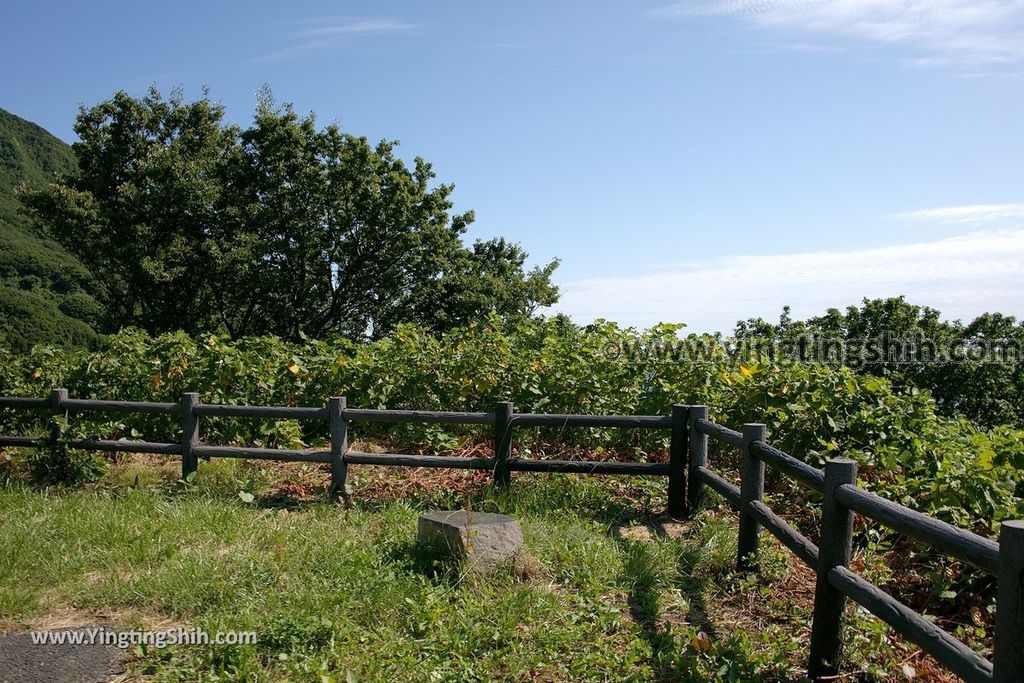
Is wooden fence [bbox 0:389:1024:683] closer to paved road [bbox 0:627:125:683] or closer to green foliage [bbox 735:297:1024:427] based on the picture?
paved road [bbox 0:627:125:683]

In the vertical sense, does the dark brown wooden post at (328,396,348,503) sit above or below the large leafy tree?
below

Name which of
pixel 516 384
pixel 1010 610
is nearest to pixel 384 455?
pixel 516 384

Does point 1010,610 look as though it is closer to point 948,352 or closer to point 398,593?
point 398,593

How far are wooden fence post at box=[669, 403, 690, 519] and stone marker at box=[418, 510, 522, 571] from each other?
2.10m

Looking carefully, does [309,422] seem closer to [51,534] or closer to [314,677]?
[51,534]

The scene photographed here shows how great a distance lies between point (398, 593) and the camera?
439cm

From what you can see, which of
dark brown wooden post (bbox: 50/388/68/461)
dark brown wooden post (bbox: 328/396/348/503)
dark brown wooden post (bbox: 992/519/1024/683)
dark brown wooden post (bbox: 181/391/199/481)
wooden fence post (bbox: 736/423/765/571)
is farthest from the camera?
dark brown wooden post (bbox: 50/388/68/461)

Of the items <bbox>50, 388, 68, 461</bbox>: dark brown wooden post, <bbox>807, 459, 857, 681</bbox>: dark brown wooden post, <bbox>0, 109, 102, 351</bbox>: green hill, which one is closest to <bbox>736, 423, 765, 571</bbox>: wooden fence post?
<bbox>807, 459, 857, 681</bbox>: dark brown wooden post

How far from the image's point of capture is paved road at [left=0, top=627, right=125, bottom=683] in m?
3.61

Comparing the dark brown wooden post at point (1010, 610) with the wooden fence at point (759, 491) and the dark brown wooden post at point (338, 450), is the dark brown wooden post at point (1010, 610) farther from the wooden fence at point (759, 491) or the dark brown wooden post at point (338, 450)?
the dark brown wooden post at point (338, 450)

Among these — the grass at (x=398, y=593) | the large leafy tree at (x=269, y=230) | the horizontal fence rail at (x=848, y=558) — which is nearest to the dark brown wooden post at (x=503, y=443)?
the grass at (x=398, y=593)

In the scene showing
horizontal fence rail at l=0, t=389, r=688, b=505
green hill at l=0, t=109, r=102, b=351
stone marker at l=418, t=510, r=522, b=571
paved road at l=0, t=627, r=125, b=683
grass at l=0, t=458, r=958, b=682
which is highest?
green hill at l=0, t=109, r=102, b=351

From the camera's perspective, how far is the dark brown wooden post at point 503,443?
6855 millimetres

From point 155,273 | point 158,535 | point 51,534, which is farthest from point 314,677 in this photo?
point 155,273
